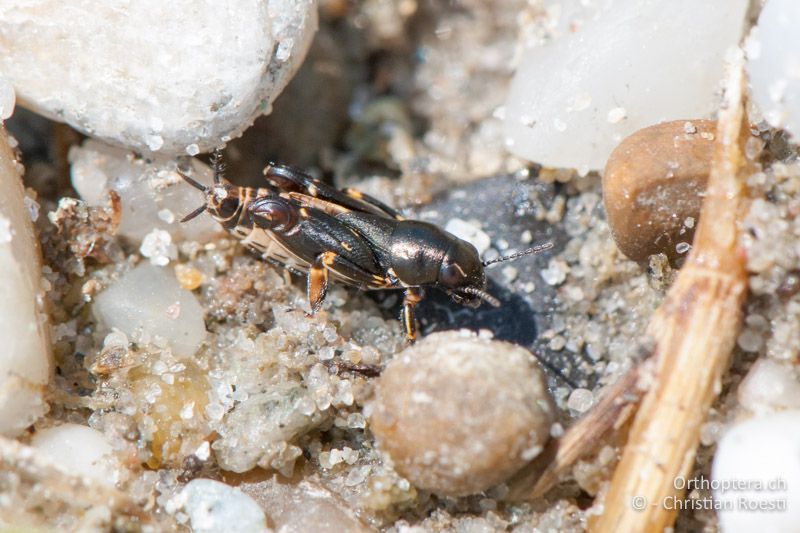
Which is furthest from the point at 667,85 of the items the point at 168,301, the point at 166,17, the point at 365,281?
the point at 168,301

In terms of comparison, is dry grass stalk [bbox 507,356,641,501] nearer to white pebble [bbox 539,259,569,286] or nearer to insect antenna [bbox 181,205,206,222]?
white pebble [bbox 539,259,569,286]

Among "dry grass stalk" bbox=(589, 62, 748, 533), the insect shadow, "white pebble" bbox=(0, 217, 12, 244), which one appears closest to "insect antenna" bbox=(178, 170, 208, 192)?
"white pebble" bbox=(0, 217, 12, 244)

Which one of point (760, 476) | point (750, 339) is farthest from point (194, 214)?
point (760, 476)

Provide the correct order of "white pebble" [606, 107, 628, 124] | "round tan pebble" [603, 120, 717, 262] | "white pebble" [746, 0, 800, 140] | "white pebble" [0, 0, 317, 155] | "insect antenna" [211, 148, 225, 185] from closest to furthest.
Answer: "white pebble" [746, 0, 800, 140], "round tan pebble" [603, 120, 717, 262], "white pebble" [0, 0, 317, 155], "white pebble" [606, 107, 628, 124], "insect antenna" [211, 148, 225, 185]

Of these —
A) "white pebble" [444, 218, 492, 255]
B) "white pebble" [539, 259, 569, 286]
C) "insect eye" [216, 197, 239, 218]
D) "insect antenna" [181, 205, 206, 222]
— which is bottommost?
"insect antenna" [181, 205, 206, 222]

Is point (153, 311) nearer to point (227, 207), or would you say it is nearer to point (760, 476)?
point (227, 207)

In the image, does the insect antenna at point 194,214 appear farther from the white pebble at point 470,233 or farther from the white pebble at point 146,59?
the white pebble at point 470,233
